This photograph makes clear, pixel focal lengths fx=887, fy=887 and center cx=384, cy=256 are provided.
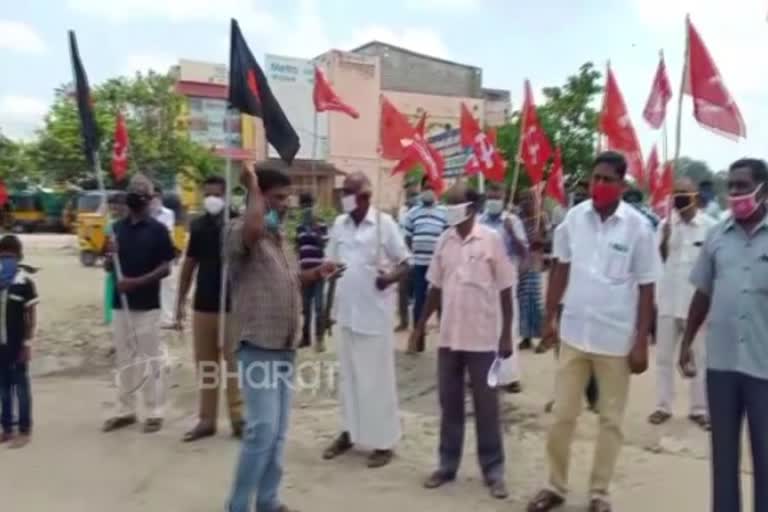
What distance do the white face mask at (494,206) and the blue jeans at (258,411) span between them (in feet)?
12.9

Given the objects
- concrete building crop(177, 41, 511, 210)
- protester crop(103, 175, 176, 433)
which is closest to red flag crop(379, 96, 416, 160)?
protester crop(103, 175, 176, 433)

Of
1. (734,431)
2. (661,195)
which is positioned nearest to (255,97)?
(734,431)

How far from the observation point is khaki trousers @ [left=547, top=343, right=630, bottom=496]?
4535 mm

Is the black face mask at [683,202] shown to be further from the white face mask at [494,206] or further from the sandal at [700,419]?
the white face mask at [494,206]

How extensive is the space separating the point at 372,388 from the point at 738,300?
2.41 metres

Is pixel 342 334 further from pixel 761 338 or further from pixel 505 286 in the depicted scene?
pixel 761 338

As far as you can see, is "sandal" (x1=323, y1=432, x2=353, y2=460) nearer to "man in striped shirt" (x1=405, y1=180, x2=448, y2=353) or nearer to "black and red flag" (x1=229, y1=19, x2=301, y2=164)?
"black and red flag" (x1=229, y1=19, x2=301, y2=164)

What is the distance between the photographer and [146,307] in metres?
6.31

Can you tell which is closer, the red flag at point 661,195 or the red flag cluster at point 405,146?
the red flag cluster at point 405,146

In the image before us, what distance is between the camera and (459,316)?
5.04 metres

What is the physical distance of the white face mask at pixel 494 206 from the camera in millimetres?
7982

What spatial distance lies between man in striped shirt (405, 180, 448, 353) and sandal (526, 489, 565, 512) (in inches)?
198

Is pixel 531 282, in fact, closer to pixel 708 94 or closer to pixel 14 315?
pixel 708 94

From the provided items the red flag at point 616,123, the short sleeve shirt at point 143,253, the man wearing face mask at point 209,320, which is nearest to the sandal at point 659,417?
the red flag at point 616,123
